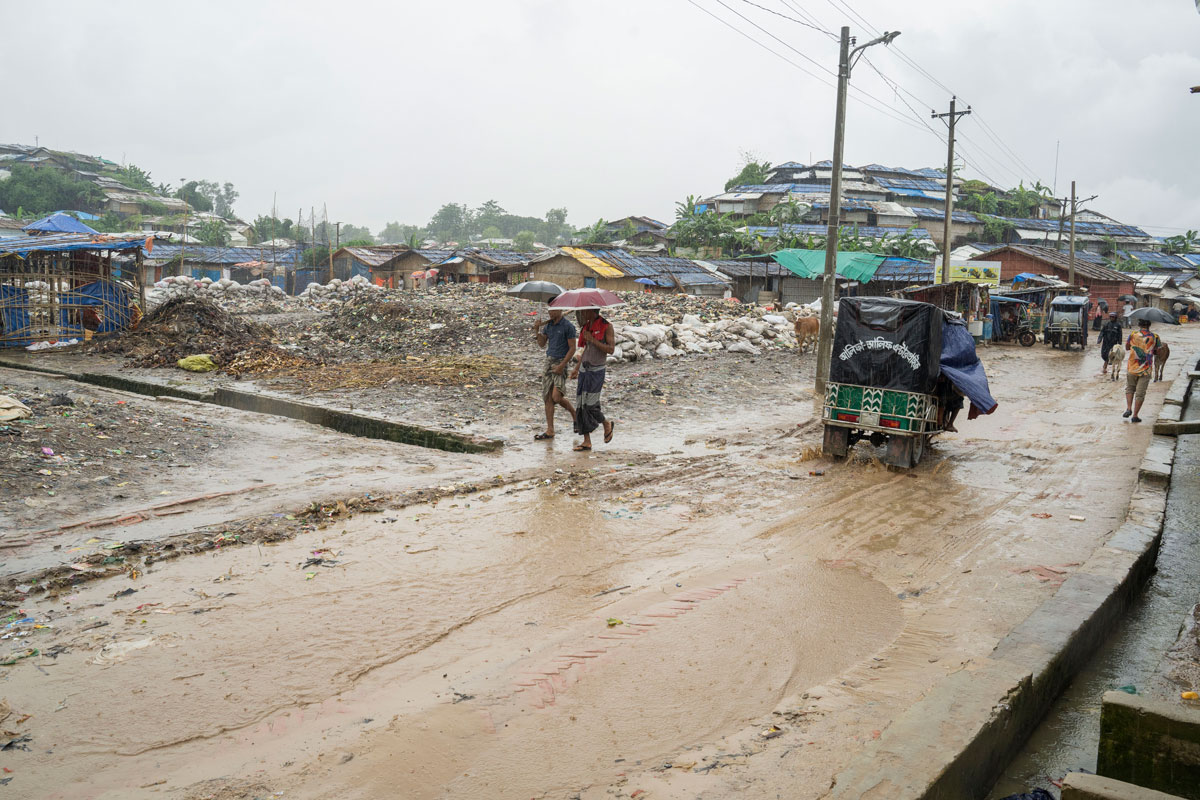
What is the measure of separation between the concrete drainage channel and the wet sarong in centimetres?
108

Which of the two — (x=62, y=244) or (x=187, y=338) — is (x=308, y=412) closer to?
(x=187, y=338)

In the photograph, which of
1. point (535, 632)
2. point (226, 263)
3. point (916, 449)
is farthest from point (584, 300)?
point (226, 263)

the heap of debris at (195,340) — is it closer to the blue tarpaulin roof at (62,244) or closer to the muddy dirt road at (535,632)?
the blue tarpaulin roof at (62,244)

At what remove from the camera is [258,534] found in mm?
6398

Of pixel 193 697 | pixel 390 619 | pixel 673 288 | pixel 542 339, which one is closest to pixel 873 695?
pixel 390 619

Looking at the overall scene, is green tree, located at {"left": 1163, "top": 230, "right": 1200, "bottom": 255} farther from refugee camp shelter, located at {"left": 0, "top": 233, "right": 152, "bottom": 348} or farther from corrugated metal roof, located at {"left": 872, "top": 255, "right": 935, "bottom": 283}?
refugee camp shelter, located at {"left": 0, "top": 233, "right": 152, "bottom": 348}

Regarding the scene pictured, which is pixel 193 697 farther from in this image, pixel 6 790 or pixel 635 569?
pixel 635 569

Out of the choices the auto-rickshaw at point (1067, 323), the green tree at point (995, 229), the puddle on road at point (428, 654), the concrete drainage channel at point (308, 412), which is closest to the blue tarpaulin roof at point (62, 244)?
the concrete drainage channel at point (308, 412)

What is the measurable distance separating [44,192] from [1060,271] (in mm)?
62553

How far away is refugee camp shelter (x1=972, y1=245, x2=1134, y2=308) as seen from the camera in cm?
4388

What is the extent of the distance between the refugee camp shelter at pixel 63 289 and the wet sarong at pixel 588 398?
14.8 metres

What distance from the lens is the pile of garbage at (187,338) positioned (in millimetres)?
17641

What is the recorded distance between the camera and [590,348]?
938 centimetres

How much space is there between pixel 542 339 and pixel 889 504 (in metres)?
4.26
